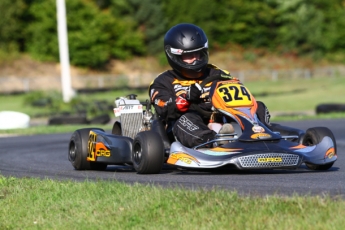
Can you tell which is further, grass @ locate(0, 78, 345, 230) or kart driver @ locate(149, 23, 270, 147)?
kart driver @ locate(149, 23, 270, 147)

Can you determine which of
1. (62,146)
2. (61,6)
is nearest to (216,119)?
(62,146)

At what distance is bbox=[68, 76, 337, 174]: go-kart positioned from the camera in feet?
22.3

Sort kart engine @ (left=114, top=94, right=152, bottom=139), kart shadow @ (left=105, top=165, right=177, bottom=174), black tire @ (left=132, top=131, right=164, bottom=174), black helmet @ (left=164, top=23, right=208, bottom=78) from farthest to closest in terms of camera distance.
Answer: kart engine @ (left=114, top=94, right=152, bottom=139) < black helmet @ (left=164, top=23, right=208, bottom=78) < kart shadow @ (left=105, top=165, right=177, bottom=174) < black tire @ (left=132, top=131, right=164, bottom=174)

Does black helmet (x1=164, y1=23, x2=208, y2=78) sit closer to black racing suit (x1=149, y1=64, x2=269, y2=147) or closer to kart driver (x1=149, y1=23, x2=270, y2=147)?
kart driver (x1=149, y1=23, x2=270, y2=147)

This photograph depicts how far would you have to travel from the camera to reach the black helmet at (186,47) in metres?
7.91

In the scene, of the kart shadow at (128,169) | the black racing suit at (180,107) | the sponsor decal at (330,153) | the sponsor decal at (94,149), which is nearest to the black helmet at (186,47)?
the black racing suit at (180,107)

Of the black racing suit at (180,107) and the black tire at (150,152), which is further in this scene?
the black racing suit at (180,107)

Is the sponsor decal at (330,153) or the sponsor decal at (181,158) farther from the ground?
the sponsor decal at (181,158)

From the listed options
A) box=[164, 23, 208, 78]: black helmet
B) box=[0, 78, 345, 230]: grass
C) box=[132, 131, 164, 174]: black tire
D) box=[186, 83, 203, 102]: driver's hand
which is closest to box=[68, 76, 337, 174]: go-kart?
box=[132, 131, 164, 174]: black tire

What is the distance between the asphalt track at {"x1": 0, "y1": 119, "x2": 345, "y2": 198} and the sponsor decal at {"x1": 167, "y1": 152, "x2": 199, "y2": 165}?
0.14 metres

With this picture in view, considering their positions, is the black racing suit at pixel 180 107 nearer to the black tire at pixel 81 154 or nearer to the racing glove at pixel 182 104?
the racing glove at pixel 182 104

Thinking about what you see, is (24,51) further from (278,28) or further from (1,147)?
(1,147)

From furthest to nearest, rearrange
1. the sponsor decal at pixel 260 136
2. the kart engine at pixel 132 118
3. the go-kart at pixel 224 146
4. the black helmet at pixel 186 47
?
the kart engine at pixel 132 118
the black helmet at pixel 186 47
the sponsor decal at pixel 260 136
the go-kart at pixel 224 146

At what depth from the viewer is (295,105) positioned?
90.1 feet
